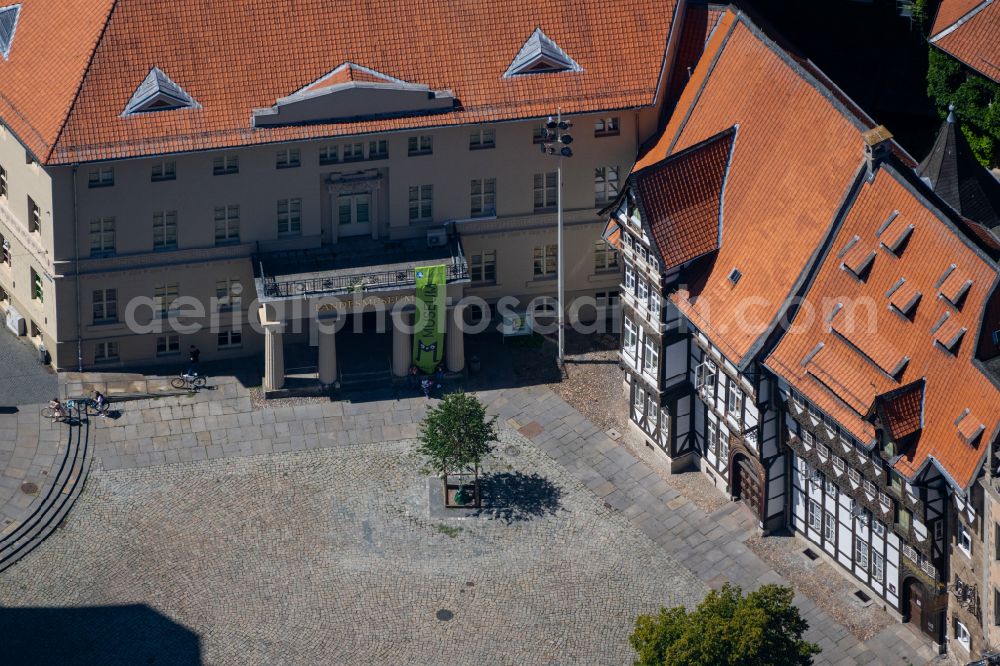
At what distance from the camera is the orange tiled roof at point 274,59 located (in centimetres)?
13050

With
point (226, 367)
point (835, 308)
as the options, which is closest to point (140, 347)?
point (226, 367)

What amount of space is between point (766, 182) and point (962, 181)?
977cm

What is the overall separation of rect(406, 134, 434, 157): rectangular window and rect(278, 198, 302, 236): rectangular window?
6.72 m

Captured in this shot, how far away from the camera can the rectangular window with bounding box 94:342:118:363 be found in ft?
453

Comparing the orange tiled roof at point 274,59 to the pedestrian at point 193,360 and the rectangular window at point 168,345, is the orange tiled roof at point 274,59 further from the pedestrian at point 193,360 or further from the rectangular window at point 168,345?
the pedestrian at point 193,360

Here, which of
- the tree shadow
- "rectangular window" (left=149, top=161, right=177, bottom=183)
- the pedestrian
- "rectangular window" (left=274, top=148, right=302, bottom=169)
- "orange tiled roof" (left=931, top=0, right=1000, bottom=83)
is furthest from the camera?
the pedestrian

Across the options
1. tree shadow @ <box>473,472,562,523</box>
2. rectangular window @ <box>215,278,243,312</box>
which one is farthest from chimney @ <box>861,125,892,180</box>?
rectangular window @ <box>215,278,243,312</box>

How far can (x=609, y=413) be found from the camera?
13638 centimetres

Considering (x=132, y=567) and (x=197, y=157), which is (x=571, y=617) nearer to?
(x=132, y=567)

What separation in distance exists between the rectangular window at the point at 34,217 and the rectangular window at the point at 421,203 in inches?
806

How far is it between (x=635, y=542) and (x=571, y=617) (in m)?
6.81

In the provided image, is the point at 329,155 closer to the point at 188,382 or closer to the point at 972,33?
the point at 188,382

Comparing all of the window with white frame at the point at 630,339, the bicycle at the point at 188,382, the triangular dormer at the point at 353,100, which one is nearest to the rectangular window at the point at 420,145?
the triangular dormer at the point at 353,100

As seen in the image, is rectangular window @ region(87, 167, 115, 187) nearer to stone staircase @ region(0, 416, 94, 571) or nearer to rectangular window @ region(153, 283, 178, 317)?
rectangular window @ region(153, 283, 178, 317)
